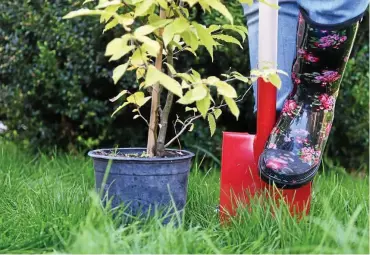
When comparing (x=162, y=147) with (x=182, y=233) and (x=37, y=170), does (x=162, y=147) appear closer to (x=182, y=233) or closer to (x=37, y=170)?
(x=182, y=233)

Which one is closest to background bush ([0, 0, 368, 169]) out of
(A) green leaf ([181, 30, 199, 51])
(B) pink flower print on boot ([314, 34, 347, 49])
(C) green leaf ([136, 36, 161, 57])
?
(B) pink flower print on boot ([314, 34, 347, 49])

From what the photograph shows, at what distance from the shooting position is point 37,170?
2.15 metres

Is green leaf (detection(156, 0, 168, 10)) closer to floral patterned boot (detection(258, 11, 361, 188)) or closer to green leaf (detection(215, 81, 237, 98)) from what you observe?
green leaf (detection(215, 81, 237, 98))

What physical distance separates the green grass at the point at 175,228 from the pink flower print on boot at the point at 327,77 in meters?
0.27

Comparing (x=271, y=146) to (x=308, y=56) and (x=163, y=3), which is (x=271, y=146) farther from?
(x=163, y=3)

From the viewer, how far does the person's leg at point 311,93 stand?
4.50 ft

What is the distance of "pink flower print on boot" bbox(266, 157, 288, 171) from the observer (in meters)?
1.38

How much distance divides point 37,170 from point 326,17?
120cm

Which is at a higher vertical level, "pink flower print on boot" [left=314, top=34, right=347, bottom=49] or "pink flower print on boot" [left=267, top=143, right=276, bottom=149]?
"pink flower print on boot" [left=314, top=34, right=347, bottom=49]

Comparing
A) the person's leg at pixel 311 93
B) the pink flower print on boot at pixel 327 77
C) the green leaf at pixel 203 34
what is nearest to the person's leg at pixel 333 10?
the person's leg at pixel 311 93

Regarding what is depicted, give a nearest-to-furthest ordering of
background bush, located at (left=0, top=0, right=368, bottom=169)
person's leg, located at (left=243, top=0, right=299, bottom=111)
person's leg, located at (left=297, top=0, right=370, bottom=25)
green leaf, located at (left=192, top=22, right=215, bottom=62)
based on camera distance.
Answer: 1. green leaf, located at (left=192, top=22, right=215, bottom=62)
2. person's leg, located at (left=297, top=0, right=370, bottom=25)
3. person's leg, located at (left=243, top=0, right=299, bottom=111)
4. background bush, located at (left=0, top=0, right=368, bottom=169)

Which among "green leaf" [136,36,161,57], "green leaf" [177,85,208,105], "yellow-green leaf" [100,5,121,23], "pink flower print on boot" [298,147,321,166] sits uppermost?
"yellow-green leaf" [100,5,121,23]

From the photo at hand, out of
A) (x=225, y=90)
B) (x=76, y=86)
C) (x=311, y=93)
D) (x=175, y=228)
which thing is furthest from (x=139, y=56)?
(x=76, y=86)

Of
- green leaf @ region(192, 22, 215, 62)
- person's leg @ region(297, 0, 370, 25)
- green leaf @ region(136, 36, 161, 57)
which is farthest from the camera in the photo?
person's leg @ region(297, 0, 370, 25)
